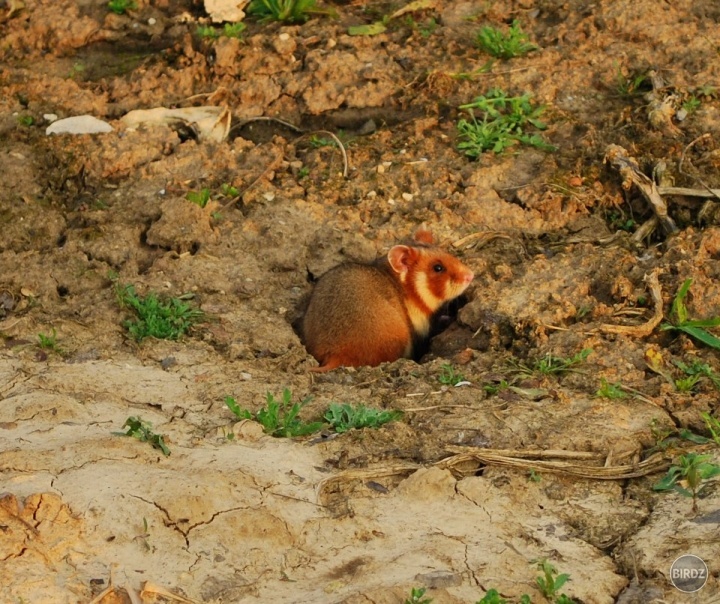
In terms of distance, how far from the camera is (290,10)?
8.30 metres

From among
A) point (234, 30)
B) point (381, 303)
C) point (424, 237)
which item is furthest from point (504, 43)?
point (381, 303)

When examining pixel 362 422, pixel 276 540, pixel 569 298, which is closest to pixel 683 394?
pixel 569 298

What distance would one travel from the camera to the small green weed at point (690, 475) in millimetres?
4438

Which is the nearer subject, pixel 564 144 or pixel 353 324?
pixel 353 324

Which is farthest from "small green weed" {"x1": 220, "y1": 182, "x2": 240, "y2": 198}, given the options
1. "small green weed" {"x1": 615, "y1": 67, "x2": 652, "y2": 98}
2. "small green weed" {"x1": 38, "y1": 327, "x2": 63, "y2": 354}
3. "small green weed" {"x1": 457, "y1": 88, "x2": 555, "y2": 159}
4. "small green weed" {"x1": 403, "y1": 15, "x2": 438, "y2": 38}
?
"small green weed" {"x1": 615, "y1": 67, "x2": 652, "y2": 98}

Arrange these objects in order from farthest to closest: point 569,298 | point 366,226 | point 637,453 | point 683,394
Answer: point 366,226, point 569,298, point 683,394, point 637,453

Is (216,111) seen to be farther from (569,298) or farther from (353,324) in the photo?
(569,298)

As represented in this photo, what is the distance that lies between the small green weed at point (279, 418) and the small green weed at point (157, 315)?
3.02 ft

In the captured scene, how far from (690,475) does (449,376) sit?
1.46m

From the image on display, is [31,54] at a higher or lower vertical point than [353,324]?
higher

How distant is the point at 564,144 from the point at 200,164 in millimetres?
2454

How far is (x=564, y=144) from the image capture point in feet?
23.7

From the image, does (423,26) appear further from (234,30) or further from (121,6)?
(121,6)

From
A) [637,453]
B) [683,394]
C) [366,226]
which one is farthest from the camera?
[366,226]
